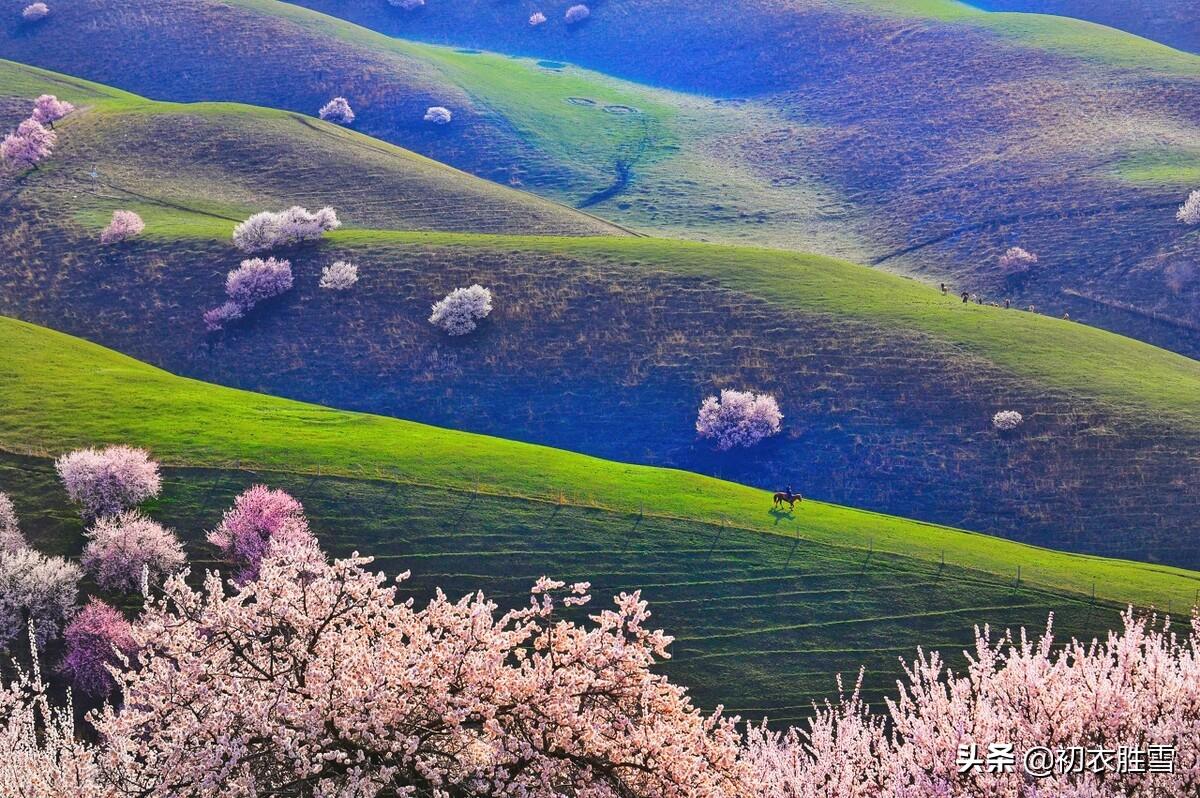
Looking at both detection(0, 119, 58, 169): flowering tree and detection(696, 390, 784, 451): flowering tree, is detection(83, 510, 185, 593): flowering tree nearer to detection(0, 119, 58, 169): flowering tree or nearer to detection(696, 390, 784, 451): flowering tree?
detection(696, 390, 784, 451): flowering tree

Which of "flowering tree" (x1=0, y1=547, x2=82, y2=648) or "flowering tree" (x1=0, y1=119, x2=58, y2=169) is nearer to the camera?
"flowering tree" (x1=0, y1=547, x2=82, y2=648)

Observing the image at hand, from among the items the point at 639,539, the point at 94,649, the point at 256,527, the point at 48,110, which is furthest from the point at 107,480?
the point at 48,110

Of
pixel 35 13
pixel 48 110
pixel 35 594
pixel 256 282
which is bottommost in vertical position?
pixel 35 594

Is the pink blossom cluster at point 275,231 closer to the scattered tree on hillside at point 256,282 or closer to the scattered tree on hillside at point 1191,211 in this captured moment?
the scattered tree on hillside at point 256,282

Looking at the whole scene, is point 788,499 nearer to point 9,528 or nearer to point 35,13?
point 9,528

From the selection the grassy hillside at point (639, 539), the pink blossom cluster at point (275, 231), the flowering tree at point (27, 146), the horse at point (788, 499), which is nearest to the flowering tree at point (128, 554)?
the grassy hillside at point (639, 539)

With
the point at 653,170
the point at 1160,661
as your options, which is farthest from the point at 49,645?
the point at 653,170

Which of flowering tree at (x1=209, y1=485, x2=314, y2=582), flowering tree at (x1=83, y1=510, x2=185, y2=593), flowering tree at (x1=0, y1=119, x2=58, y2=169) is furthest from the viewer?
flowering tree at (x1=0, y1=119, x2=58, y2=169)

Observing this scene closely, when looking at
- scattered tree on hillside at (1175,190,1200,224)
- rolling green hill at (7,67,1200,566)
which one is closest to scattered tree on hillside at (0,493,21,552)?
rolling green hill at (7,67,1200,566)
